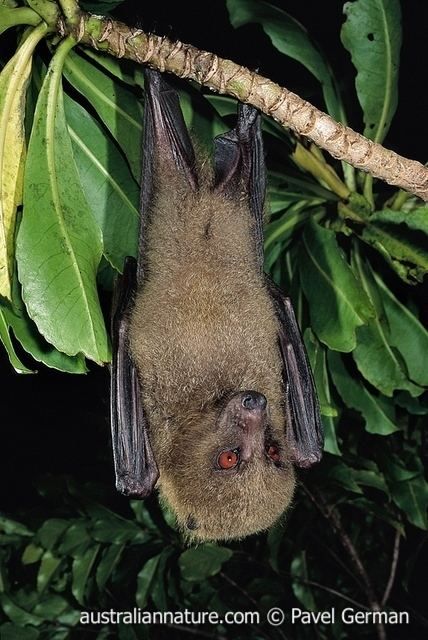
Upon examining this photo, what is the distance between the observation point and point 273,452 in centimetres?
264

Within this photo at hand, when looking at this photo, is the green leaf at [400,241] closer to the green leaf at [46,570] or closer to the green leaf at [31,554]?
the green leaf at [46,570]

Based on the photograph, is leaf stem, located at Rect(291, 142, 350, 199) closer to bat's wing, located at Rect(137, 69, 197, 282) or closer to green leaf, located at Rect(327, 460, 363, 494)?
bat's wing, located at Rect(137, 69, 197, 282)

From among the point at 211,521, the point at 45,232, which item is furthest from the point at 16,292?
the point at 211,521

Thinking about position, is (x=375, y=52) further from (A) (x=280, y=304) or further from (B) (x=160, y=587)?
(B) (x=160, y=587)

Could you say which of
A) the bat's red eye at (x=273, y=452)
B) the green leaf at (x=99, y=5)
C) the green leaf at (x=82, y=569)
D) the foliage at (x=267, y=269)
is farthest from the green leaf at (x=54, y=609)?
the green leaf at (x=99, y=5)

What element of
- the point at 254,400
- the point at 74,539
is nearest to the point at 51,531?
the point at 74,539

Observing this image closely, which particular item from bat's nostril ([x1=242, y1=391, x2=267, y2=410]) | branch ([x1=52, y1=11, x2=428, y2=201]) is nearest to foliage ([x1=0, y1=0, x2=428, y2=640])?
Answer: branch ([x1=52, y1=11, x2=428, y2=201])

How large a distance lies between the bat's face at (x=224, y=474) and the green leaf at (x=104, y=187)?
604mm

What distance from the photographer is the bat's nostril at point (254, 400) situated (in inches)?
93.0

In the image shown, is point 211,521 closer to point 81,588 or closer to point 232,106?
point 232,106

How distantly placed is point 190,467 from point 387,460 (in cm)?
179

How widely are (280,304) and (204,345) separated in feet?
1.11

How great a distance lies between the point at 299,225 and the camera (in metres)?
3.12

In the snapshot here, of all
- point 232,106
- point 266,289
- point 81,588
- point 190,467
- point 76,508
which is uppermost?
point 232,106
